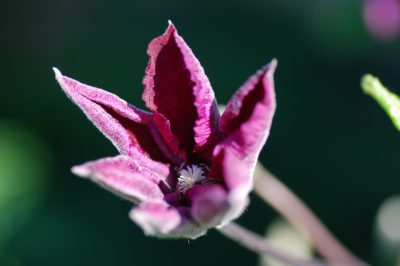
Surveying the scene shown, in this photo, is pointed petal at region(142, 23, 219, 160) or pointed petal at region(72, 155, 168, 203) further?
pointed petal at region(142, 23, 219, 160)

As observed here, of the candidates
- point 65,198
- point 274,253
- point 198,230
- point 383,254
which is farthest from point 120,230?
point 198,230

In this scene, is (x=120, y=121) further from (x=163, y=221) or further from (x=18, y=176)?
(x=18, y=176)

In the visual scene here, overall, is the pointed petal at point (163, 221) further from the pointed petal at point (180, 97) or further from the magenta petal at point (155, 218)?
the pointed petal at point (180, 97)

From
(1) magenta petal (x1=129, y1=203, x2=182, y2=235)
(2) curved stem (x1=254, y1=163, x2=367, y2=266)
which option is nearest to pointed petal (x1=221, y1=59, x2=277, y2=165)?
(1) magenta petal (x1=129, y1=203, x2=182, y2=235)

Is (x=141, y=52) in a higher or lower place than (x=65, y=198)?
higher

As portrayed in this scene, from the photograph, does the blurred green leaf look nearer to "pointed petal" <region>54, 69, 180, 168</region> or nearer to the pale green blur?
"pointed petal" <region>54, 69, 180, 168</region>

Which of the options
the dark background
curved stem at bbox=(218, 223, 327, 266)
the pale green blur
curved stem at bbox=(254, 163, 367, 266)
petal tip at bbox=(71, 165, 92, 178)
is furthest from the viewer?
the dark background

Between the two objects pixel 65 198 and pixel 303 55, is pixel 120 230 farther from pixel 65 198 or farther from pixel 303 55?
pixel 303 55

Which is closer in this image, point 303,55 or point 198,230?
point 198,230
